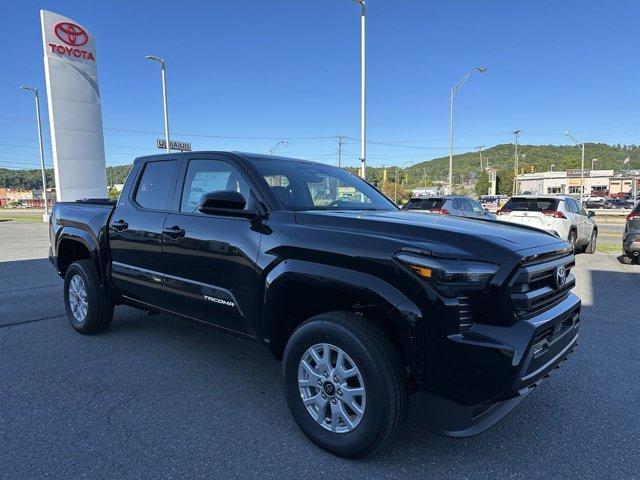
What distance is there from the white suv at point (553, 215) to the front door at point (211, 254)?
30.1 ft

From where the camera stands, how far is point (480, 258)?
96.9 inches

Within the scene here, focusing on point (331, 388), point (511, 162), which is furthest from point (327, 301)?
point (511, 162)

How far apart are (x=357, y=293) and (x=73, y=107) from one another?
978 inches

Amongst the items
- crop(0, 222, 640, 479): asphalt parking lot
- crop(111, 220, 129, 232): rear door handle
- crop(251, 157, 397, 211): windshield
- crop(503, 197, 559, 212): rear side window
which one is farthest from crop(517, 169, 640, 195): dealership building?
crop(111, 220, 129, 232): rear door handle

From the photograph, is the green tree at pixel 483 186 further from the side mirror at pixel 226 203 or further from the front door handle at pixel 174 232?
the side mirror at pixel 226 203

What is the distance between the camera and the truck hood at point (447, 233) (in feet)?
8.18

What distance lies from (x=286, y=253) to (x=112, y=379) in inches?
82.1

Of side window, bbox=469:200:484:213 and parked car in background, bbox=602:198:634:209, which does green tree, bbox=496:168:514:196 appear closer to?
parked car in background, bbox=602:198:634:209

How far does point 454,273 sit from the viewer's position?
2412 mm

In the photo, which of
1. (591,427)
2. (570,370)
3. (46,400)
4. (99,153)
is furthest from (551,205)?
(99,153)

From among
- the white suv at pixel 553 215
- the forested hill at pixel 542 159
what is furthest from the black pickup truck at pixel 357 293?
the forested hill at pixel 542 159

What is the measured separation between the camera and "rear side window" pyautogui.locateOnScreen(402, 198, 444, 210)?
1379cm

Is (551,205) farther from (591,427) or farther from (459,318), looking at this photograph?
(459,318)

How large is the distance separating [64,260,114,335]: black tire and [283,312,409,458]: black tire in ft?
→ 9.51
